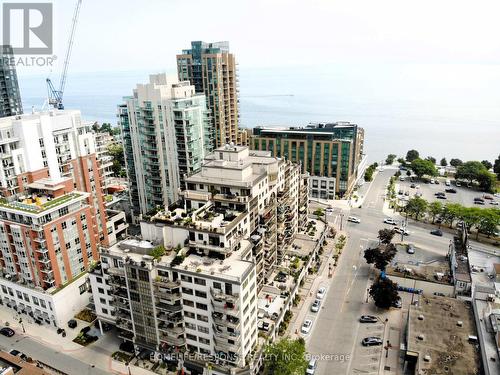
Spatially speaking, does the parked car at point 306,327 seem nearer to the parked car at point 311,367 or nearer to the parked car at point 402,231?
the parked car at point 311,367

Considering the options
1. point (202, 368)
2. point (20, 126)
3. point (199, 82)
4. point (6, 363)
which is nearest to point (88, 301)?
point (6, 363)

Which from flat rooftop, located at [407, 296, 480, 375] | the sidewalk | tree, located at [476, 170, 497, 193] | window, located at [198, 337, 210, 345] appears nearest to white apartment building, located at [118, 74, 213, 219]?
the sidewalk

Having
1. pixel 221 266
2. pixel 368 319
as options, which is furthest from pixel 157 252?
pixel 368 319

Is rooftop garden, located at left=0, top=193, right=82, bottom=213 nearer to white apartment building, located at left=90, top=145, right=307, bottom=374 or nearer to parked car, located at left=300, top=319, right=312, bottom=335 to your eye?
white apartment building, located at left=90, top=145, right=307, bottom=374

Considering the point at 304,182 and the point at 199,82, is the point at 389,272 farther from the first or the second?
the point at 199,82

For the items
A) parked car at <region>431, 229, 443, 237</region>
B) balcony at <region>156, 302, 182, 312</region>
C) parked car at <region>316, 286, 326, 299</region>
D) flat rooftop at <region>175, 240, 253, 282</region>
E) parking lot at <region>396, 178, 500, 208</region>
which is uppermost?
flat rooftop at <region>175, 240, 253, 282</region>

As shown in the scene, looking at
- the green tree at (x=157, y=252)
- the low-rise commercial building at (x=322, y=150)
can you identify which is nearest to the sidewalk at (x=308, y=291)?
the green tree at (x=157, y=252)
